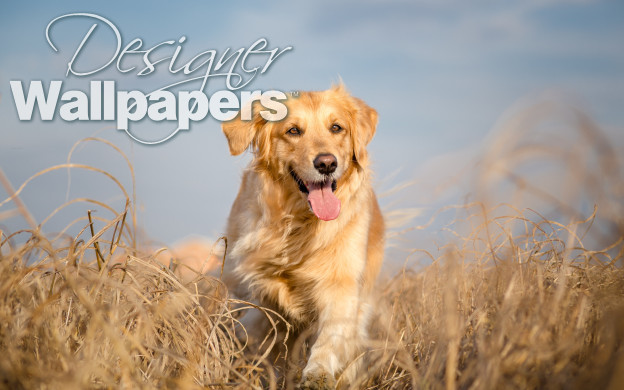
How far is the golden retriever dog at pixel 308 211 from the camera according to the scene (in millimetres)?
3672

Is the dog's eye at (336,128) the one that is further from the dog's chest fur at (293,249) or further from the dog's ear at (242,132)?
the dog's ear at (242,132)

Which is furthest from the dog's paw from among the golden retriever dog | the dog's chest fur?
the dog's chest fur

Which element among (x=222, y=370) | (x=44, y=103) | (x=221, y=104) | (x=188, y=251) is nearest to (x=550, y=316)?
(x=222, y=370)

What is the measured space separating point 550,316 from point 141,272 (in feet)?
6.30

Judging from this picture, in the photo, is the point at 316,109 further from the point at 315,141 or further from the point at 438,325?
the point at 438,325

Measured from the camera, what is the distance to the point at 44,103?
3.97m

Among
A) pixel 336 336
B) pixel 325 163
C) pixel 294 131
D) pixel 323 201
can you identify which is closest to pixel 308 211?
pixel 323 201

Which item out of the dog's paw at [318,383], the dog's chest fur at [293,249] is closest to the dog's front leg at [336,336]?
the dog's paw at [318,383]

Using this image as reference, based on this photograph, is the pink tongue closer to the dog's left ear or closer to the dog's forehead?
the dog's left ear

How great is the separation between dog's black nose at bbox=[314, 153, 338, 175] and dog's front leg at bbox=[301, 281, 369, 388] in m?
0.79

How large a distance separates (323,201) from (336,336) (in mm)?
910

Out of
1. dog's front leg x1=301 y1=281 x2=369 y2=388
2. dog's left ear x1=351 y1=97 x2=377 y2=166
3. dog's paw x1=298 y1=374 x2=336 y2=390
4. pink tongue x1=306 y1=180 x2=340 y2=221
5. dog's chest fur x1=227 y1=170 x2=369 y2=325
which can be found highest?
Result: dog's left ear x1=351 y1=97 x2=377 y2=166

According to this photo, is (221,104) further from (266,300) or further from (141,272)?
(141,272)

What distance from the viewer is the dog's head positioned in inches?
144
